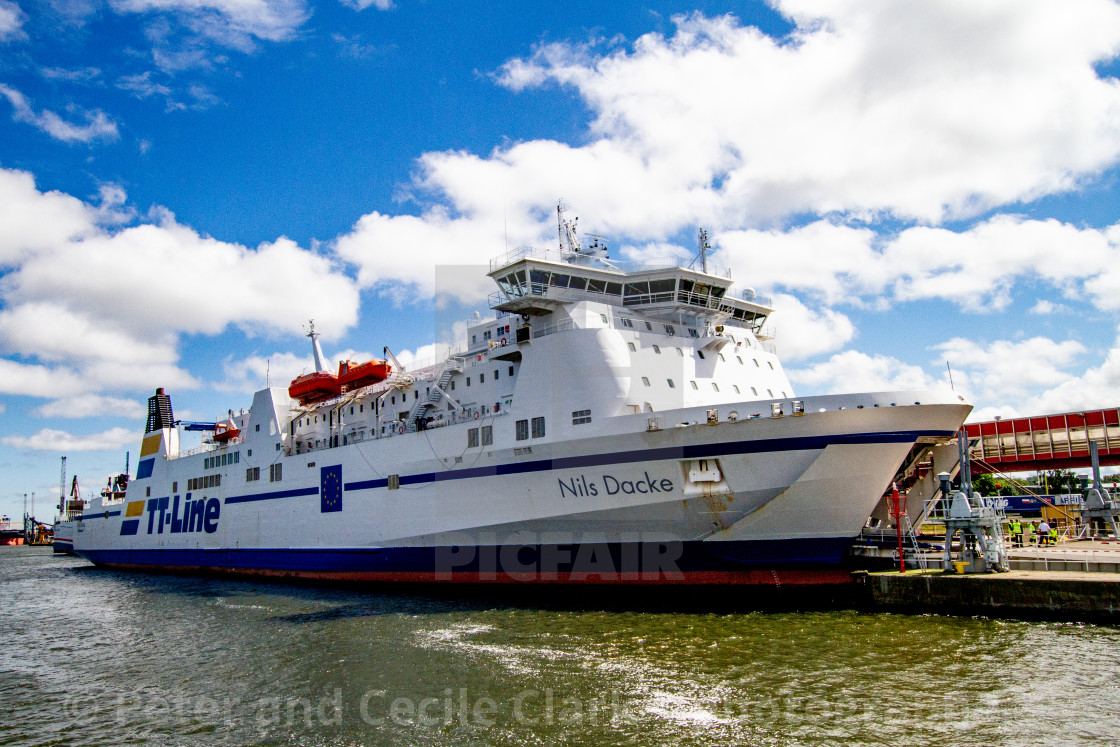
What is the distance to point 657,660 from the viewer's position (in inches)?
433

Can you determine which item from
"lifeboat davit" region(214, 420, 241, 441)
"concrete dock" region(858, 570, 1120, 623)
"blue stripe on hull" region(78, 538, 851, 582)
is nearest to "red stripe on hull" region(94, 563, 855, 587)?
"blue stripe on hull" region(78, 538, 851, 582)

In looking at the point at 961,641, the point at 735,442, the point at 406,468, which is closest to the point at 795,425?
the point at 735,442

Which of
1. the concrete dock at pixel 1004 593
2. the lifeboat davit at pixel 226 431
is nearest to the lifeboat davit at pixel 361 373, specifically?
the lifeboat davit at pixel 226 431

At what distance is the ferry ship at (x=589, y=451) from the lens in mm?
14391

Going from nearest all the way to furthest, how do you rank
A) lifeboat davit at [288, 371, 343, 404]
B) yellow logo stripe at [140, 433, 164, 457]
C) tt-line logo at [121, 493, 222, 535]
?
lifeboat davit at [288, 371, 343, 404]
tt-line logo at [121, 493, 222, 535]
yellow logo stripe at [140, 433, 164, 457]

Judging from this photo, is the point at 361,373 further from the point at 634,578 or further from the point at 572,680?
the point at 572,680

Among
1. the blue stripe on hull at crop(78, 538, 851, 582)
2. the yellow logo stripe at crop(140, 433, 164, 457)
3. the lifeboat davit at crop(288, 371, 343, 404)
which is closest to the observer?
the blue stripe on hull at crop(78, 538, 851, 582)

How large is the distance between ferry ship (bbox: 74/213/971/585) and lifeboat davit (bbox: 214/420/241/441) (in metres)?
5.53

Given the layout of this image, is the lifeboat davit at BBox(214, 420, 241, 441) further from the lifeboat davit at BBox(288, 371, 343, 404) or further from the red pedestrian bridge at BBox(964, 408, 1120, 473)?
the red pedestrian bridge at BBox(964, 408, 1120, 473)

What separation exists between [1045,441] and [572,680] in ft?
54.6

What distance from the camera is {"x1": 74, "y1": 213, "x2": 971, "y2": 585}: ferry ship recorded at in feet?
47.2

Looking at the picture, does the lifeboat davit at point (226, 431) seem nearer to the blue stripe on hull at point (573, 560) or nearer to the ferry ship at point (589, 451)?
the ferry ship at point (589, 451)

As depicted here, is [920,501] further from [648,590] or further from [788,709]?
[788,709]

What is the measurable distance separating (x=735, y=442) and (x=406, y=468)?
9980mm
